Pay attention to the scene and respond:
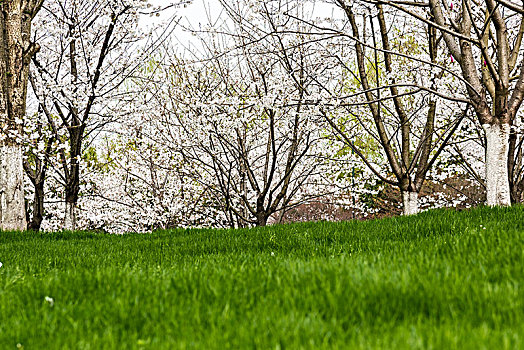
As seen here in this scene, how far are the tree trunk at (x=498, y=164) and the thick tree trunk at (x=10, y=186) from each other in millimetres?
8000

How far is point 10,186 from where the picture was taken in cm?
809

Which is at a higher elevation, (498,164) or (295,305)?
(498,164)

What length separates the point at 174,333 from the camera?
1.98 m

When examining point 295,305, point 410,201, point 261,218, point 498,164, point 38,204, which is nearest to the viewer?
point 295,305

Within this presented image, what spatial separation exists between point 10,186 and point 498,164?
8.24 m

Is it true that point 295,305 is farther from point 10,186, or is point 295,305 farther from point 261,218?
point 261,218

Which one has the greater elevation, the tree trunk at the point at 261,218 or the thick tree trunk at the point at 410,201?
the thick tree trunk at the point at 410,201

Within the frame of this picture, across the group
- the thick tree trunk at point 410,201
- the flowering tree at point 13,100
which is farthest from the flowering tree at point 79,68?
the thick tree trunk at point 410,201

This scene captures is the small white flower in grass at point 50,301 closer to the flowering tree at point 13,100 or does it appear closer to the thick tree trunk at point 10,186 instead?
the flowering tree at point 13,100

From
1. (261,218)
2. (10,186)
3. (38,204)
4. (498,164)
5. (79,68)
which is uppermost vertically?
(79,68)

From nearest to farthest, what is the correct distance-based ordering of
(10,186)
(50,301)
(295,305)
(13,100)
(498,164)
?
(295,305) < (50,301) < (498,164) < (10,186) < (13,100)

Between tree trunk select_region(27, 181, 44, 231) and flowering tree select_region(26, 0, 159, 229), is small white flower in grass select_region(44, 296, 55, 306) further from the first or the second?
tree trunk select_region(27, 181, 44, 231)

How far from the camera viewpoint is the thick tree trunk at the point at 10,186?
8094 mm

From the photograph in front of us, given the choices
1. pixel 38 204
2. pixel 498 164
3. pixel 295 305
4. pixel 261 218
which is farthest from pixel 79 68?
pixel 295 305
